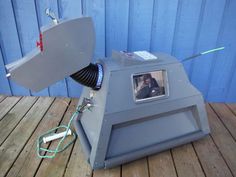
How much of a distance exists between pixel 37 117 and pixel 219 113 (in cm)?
137

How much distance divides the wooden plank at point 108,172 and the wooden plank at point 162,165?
6.8 inches

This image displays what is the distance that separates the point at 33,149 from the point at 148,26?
113cm

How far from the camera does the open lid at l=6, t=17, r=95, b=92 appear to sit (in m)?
0.86

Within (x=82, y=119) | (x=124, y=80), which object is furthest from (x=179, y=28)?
(x=82, y=119)

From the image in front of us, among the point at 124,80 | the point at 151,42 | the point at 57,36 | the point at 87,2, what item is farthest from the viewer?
the point at 151,42

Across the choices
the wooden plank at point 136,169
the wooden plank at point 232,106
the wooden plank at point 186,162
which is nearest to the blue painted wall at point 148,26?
the wooden plank at point 232,106

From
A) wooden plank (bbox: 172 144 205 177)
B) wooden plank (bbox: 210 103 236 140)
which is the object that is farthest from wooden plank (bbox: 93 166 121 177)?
wooden plank (bbox: 210 103 236 140)

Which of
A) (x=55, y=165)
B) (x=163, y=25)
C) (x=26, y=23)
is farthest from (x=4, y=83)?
(x=163, y=25)

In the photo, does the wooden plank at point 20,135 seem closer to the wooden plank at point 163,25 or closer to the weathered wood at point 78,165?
the weathered wood at point 78,165

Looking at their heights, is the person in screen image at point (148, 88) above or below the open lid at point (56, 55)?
below

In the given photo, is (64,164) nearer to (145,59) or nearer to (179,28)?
(145,59)

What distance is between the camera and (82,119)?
52.7 inches

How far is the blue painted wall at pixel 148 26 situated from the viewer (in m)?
1.53

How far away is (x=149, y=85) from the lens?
113 centimetres
